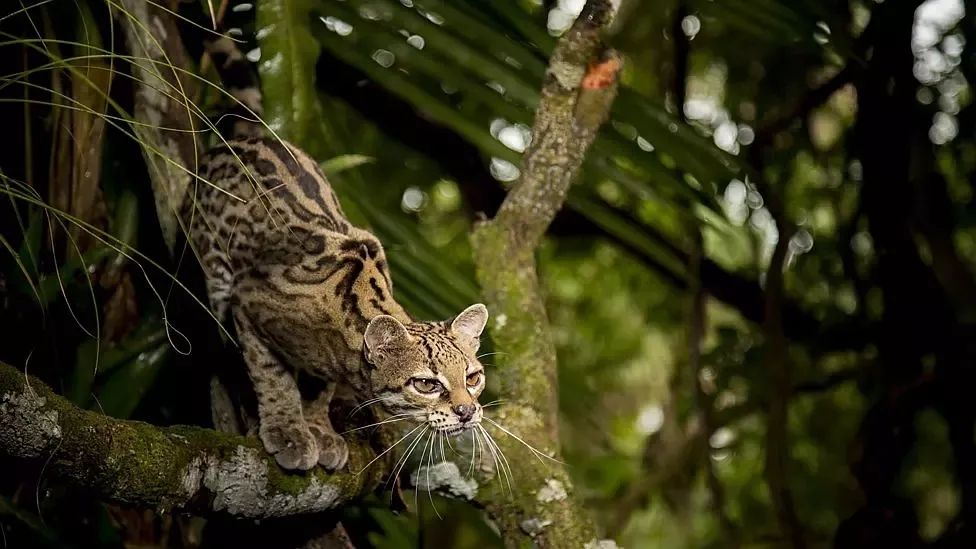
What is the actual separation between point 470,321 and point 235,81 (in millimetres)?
534

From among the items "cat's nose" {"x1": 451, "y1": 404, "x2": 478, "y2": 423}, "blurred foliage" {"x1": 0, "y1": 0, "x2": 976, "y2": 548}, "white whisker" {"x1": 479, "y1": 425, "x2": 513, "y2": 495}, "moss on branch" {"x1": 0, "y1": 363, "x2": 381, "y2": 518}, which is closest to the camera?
"moss on branch" {"x1": 0, "y1": 363, "x2": 381, "y2": 518}

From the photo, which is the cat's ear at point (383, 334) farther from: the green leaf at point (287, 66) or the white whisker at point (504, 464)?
the green leaf at point (287, 66)

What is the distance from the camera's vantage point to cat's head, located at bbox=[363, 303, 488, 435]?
3.64 feet

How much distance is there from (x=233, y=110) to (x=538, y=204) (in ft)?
1.43

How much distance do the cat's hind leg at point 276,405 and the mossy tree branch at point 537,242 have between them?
0.76 feet

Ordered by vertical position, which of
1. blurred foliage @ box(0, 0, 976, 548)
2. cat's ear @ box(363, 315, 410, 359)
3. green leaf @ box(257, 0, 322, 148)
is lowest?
blurred foliage @ box(0, 0, 976, 548)

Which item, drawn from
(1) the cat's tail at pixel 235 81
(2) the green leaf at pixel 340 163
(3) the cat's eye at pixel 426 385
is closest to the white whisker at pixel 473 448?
(3) the cat's eye at pixel 426 385

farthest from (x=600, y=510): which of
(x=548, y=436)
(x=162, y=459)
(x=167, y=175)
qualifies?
(x=162, y=459)

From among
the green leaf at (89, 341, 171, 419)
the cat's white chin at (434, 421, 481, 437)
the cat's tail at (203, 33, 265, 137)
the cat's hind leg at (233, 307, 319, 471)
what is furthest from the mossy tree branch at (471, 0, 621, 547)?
the green leaf at (89, 341, 171, 419)

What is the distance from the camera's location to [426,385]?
1.12 m

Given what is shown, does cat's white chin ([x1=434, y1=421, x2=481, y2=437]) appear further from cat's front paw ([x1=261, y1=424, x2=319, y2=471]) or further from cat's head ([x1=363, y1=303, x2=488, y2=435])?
cat's front paw ([x1=261, y1=424, x2=319, y2=471])

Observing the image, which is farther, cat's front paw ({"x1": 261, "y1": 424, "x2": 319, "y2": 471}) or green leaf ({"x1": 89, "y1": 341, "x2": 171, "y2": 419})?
green leaf ({"x1": 89, "y1": 341, "x2": 171, "y2": 419})

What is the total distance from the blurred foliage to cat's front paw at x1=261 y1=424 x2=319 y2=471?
20 centimetres

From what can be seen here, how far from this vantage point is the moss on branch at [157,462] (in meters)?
0.85
